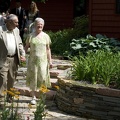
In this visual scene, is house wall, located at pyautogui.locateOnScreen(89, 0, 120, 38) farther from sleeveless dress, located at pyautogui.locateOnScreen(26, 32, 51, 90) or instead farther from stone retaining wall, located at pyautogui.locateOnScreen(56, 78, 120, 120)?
stone retaining wall, located at pyautogui.locateOnScreen(56, 78, 120, 120)


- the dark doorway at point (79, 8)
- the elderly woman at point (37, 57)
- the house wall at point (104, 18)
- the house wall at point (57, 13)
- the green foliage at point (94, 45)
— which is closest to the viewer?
the elderly woman at point (37, 57)

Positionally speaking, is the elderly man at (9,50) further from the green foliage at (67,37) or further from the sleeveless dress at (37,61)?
the green foliage at (67,37)

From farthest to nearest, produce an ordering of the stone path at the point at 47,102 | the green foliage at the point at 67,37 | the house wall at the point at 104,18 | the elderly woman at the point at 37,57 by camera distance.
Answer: the green foliage at the point at 67,37 < the house wall at the point at 104,18 < the elderly woman at the point at 37,57 < the stone path at the point at 47,102

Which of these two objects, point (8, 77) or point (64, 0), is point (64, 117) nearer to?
point (8, 77)

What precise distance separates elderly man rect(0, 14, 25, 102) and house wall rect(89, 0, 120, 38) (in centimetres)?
606

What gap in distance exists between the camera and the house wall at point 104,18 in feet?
44.4

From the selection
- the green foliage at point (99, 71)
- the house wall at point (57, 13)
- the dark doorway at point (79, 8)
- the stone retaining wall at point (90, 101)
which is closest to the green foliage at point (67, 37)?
the green foliage at point (99, 71)

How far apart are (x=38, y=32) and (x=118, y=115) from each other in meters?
2.12

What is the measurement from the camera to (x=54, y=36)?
634 inches

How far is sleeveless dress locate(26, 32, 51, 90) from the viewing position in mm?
7902

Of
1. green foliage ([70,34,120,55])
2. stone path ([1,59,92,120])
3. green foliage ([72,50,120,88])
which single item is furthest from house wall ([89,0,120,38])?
green foliage ([72,50,120,88])

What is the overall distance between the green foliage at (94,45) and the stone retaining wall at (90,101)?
15.4 ft

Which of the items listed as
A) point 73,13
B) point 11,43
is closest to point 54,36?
point 73,13

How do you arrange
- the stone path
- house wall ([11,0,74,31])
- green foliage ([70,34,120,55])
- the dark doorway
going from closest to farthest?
the stone path
green foliage ([70,34,120,55])
house wall ([11,0,74,31])
the dark doorway
